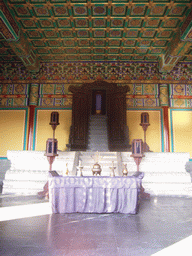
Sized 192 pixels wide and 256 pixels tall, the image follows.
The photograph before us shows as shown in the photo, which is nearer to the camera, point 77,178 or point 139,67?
point 77,178

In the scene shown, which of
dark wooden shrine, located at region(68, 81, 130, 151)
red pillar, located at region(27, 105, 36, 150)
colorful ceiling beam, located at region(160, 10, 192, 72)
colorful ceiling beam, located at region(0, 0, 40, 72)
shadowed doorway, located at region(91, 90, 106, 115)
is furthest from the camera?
shadowed doorway, located at region(91, 90, 106, 115)

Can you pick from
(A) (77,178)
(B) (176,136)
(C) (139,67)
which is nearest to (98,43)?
(C) (139,67)

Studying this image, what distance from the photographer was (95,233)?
7.12 ft

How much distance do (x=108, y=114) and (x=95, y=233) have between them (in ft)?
19.6

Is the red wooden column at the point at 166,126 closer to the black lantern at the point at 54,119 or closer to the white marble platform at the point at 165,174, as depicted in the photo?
the white marble platform at the point at 165,174

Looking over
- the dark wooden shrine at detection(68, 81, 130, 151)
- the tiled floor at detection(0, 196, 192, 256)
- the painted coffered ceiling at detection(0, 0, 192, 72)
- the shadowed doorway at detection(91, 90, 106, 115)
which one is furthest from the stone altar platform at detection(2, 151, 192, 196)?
the shadowed doorway at detection(91, 90, 106, 115)

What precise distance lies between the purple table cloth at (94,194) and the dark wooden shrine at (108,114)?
4.41m

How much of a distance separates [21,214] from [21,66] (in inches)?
260

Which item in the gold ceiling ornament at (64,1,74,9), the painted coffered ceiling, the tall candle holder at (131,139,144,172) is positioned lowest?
the tall candle holder at (131,139,144,172)

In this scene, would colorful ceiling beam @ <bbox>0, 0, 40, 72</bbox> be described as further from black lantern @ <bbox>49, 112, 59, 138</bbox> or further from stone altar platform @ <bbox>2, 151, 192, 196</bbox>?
stone altar platform @ <bbox>2, 151, 192, 196</bbox>

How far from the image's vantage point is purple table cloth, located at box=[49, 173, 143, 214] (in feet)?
9.61

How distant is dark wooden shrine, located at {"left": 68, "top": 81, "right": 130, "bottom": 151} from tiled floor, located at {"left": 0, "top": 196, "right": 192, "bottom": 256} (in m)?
4.53

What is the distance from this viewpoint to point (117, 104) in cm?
793

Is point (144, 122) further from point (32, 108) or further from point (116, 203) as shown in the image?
point (116, 203)
